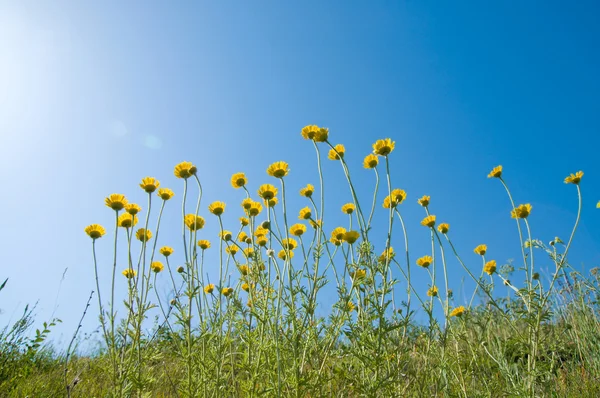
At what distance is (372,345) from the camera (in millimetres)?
2406

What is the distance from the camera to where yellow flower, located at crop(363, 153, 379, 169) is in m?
3.44

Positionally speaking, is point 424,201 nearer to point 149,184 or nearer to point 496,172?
point 496,172

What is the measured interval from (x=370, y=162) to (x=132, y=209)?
191 cm

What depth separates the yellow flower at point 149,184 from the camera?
3.33 metres

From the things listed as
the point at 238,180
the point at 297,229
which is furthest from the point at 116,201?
the point at 297,229

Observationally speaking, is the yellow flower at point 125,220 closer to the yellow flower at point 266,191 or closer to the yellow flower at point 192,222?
the yellow flower at point 192,222

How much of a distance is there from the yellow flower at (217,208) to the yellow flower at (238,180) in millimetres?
240

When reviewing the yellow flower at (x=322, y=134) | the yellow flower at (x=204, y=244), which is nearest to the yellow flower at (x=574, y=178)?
the yellow flower at (x=322, y=134)

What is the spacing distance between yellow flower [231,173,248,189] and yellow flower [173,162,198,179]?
44 centimetres

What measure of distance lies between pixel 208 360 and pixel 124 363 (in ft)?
1.92

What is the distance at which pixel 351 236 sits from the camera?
3059 mm

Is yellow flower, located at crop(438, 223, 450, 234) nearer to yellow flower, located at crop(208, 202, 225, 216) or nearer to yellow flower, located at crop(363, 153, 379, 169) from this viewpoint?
yellow flower, located at crop(363, 153, 379, 169)

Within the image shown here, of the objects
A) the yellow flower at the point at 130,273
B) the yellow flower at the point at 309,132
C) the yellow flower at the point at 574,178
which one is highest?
the yellow flower at the point at 574,178

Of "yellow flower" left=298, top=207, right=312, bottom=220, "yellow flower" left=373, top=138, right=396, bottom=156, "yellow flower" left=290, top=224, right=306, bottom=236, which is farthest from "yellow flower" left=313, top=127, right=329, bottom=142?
"yellow flower" left=290, top=224, right=306, bottom=236
